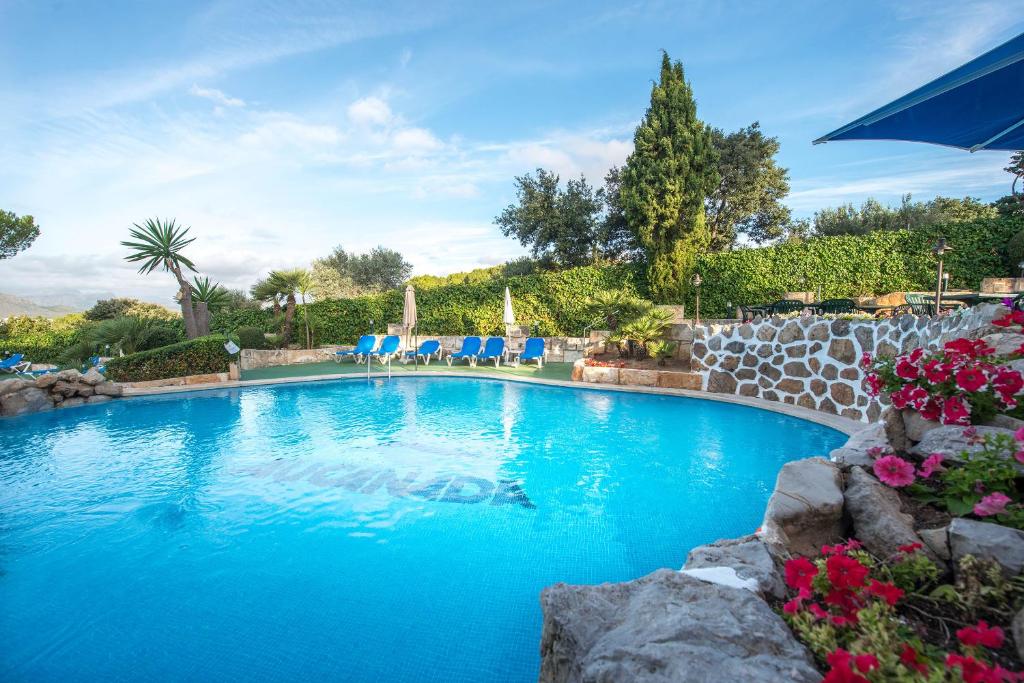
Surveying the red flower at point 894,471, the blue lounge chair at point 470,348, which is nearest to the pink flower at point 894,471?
the red flower at point 894,471

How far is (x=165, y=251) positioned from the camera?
1416cm

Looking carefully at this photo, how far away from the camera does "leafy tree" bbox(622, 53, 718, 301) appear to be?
1393cm

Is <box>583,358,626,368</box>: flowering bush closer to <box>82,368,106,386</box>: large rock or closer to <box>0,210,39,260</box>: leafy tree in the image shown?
<box>82,368,106,386</box>: large rock

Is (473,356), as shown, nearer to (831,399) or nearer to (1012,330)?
(831,399)

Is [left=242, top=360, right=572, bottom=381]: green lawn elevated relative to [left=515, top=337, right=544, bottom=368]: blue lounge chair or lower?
lower

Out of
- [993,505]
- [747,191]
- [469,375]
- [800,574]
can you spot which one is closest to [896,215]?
[747,191]

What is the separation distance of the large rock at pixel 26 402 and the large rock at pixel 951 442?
13.6 metres

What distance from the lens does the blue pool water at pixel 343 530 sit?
2.52 meters

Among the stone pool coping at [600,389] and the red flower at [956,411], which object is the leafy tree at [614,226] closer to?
the stone pool coping at [600,389]

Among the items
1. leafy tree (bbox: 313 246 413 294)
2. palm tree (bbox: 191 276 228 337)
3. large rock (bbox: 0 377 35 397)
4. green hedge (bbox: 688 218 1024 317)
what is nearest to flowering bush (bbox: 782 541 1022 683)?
green hedge (bbox: 688 218 1024 317)

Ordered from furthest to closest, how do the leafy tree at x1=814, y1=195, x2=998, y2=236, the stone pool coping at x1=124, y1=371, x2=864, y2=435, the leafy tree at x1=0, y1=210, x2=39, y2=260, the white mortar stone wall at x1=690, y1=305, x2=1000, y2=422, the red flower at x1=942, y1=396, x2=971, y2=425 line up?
the leafy tree at x1=0, y1=210, x2=39, y2=260 → the leafy tree at x1=814, y1=195, x2=998, y2=236 → the stone pool coping at x1=124, y1=371, x2=864, y2=435 → the white mortar stone wall at x1=690, y1=305, x2=1000, y2=422 → the red flower at x1=942, y1=396, x2=971, y2=425

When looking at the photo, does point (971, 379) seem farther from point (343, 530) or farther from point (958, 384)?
point (343, 530)

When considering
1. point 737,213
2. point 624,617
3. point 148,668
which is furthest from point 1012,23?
point 737,213

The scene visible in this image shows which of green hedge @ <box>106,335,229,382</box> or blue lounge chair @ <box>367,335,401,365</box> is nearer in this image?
green hedge @ <box>106,335,229,382</box>
